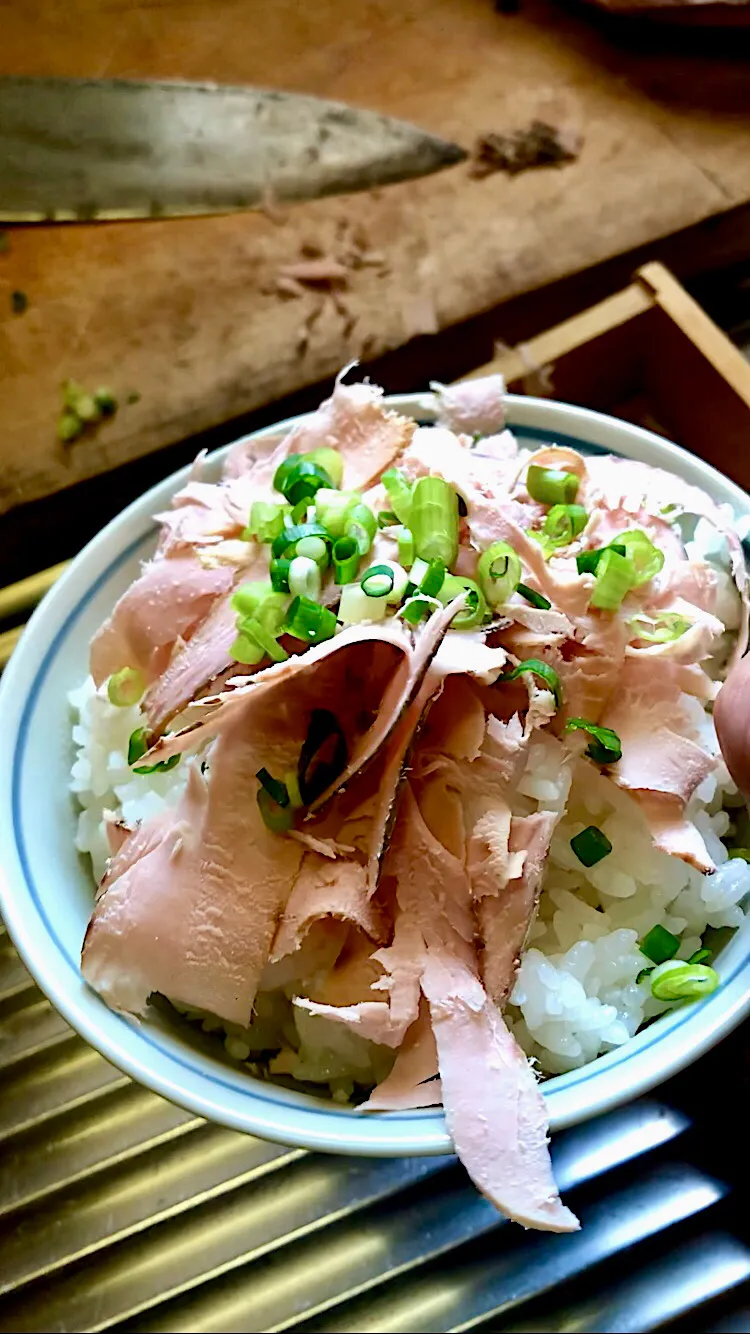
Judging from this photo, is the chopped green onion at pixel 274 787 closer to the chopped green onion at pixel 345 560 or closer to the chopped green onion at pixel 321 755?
the chopped green onion at pixel 321 755

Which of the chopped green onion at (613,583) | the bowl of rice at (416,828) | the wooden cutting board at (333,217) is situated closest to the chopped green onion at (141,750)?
the bowl of rice at (416,828)

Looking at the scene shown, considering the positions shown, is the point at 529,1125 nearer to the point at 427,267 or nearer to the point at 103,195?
the point at 427,267

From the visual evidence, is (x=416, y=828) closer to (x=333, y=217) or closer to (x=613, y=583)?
(x=613, y=583)

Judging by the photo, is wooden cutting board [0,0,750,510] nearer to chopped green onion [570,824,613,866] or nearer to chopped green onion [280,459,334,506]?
chopped green onion [280,459,334,506]

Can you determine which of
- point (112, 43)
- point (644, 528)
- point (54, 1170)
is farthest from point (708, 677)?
point (112, 43)

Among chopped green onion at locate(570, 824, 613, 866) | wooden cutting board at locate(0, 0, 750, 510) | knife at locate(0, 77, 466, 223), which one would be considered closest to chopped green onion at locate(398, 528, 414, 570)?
chopped green onion at locate(570, 824, 613, 866)
